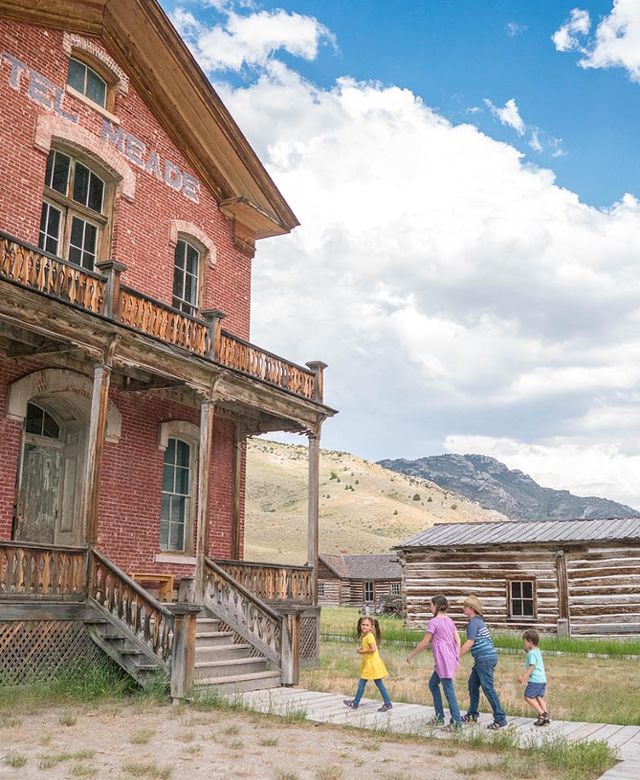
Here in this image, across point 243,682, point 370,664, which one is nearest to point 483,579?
point 243,682

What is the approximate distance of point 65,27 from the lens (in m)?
15.7

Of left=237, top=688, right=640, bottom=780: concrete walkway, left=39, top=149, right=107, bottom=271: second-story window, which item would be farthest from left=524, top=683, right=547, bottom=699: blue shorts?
left=39, top=149, right=107, bottom=271: second-story window

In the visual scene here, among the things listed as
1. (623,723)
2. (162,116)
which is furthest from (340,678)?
(162,116)

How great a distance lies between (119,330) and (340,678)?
278 inches

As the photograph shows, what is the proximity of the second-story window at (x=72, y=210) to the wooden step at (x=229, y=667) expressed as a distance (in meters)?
7.35

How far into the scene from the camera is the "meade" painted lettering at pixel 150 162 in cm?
1656

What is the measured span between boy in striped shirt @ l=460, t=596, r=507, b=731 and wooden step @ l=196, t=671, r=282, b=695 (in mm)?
3483

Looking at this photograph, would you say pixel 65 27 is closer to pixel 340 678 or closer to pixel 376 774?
pixel 340 678

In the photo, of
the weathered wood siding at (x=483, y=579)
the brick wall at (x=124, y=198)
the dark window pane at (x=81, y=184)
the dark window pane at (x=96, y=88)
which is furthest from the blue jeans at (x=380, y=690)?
the weathered wood siding at (x=483, y=579)

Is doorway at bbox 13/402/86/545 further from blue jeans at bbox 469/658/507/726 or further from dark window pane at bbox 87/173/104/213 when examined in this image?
blue jeans at bbox 469/658/507/726

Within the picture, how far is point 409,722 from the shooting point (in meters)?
9.84

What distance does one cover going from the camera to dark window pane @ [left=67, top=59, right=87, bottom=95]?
52.4 ft

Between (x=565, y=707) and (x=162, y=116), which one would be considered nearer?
(x=565, y=707)

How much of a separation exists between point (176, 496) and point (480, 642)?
9.02 meters
